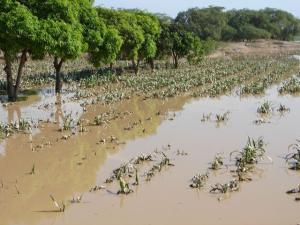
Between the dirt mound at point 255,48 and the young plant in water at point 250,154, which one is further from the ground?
the dirt mound at point 255,48

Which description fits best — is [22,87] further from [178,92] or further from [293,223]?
[293,223]

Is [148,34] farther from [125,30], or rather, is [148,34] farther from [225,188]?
[225,188]

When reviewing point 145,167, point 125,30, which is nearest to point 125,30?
point 125,30

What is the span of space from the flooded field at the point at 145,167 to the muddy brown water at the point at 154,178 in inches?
0.9

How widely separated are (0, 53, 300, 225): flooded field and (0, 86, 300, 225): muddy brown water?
2 centimetres

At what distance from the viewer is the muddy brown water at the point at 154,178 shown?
945 centimetres

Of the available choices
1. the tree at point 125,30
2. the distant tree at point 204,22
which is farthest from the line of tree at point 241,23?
the tree at point 125,30

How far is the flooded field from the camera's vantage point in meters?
9.59

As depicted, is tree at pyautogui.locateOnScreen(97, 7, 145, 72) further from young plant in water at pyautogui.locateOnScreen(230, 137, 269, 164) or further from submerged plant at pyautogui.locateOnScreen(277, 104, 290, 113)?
young plant in water at pyautogui.locateOnScreen(230, 137, 269, 164)

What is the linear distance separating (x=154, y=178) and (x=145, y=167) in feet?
3.26

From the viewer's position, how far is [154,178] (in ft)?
38.2

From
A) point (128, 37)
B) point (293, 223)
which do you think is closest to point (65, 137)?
point (293, 223)

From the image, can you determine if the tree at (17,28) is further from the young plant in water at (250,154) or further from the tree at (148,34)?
the tree at (148,34)

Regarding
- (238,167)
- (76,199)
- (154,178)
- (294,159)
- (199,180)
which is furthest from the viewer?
(294,159)
